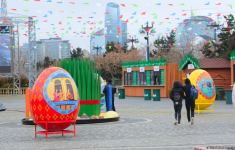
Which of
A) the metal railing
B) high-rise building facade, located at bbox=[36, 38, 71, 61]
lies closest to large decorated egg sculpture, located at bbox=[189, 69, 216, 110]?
the metal railing

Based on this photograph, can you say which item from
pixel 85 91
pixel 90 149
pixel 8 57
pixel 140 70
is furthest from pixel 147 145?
pixel 8 57

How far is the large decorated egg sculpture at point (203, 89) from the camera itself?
79.3 ft

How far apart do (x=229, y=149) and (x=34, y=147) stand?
558 cm

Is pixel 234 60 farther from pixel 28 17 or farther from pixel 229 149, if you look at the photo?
pixel 229 149

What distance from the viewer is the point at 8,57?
61094 mm

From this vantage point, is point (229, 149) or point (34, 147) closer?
point (229, 149)

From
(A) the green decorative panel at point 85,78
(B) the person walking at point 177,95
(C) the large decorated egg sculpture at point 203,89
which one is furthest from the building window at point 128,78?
(B) the person walking at point 177,95

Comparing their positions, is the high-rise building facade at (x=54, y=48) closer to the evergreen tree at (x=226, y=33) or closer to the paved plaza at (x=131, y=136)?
the evergreen tree at (x=226, y=33)

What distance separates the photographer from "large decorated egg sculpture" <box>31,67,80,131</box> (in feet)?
49.2

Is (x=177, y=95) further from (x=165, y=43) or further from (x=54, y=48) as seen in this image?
(x=54, y=48)

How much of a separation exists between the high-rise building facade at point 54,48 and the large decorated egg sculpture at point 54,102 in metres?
70.5

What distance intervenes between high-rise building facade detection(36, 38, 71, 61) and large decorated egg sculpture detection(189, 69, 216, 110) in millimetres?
62163

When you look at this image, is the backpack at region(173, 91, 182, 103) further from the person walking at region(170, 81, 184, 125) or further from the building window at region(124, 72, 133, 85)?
the building window at region(124, 72, 133, 85)


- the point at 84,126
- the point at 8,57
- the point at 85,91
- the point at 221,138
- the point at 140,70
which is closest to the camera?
the point at 221,138
